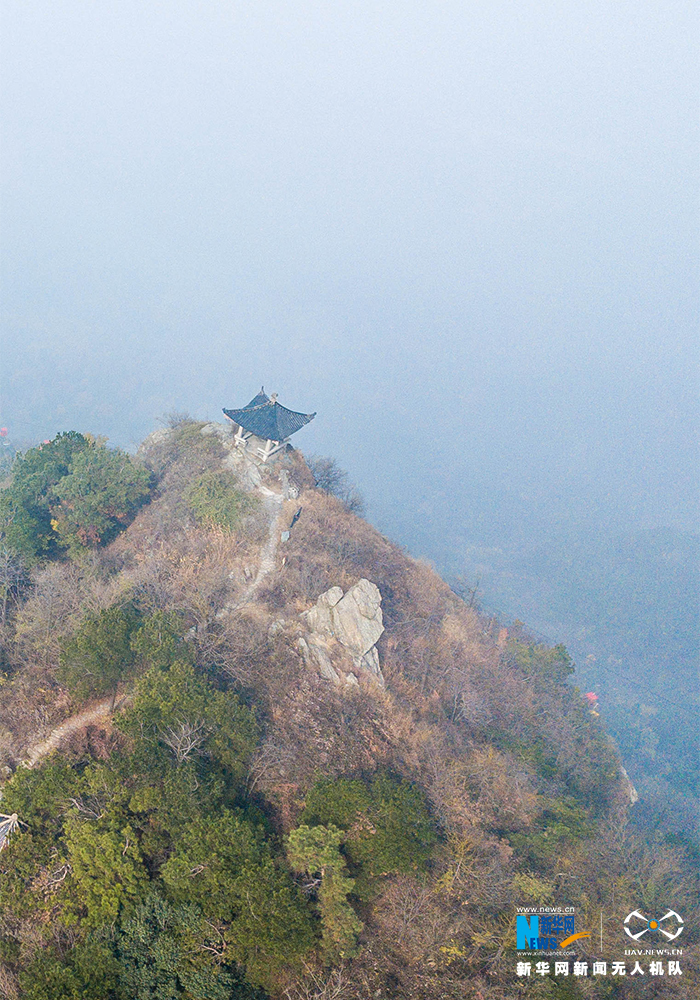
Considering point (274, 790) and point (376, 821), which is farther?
point (274, 790)

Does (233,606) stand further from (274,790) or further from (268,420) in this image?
(268,420)

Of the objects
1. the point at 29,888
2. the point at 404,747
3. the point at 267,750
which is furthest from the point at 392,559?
the point at 29,888

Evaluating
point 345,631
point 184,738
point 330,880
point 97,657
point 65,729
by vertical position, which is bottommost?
point 330,880

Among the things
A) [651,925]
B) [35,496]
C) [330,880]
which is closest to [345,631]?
[330,880]

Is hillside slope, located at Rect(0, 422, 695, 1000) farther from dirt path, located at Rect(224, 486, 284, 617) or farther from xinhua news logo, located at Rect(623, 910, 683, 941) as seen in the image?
xinhua news logo, located at Rect(623, 910, 683, 941)

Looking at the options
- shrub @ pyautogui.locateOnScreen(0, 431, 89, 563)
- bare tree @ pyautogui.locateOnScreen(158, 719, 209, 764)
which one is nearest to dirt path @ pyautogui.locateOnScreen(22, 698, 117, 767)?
bare tree @ pyautogui.locateOnScreen(158, 719, 209, 764)

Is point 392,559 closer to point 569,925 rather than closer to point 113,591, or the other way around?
point 113,591

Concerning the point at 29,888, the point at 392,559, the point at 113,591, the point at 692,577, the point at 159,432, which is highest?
the point at 692,577
